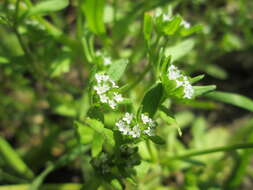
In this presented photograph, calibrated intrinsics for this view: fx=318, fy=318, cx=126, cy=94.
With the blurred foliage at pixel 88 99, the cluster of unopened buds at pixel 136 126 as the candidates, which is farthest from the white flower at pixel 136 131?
the blurred foliage at pixel 88 99

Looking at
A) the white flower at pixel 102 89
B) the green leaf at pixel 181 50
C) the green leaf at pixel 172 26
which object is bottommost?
the white flower at pixel 102 89

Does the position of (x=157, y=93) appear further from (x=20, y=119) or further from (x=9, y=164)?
(x=20, y=119)

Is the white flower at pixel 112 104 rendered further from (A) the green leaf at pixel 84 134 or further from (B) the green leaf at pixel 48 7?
(B) the green leaf at pixel 48 7

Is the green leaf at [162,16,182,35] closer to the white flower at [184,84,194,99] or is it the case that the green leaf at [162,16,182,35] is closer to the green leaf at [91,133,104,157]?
the white flower at [184,84,194,99]

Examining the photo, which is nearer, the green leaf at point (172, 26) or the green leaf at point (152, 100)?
the green leaf at point (152, 100)

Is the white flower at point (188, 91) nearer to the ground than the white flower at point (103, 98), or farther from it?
nearer to the ground

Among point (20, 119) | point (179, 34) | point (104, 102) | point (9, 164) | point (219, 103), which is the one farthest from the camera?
point (219, 103)

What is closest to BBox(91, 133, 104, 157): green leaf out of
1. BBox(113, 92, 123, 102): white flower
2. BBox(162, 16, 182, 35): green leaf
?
BBox(113, 92, 123, 102): white flower

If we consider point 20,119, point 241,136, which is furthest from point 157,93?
point 20,119

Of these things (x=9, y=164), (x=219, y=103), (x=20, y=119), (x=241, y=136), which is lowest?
(x=241, y=136)

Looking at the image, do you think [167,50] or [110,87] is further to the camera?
[167,50]
